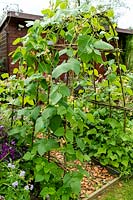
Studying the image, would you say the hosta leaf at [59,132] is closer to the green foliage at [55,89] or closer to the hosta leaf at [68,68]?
the green foliage at [55,89]

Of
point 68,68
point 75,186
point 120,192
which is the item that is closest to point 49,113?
point 68,68

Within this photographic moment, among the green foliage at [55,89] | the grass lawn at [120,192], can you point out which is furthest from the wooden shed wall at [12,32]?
the grass lawn at [120,192]

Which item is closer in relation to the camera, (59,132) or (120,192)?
(59,132)

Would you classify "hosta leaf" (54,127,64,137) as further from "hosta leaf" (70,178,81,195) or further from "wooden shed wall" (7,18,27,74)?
A: "wooden shed wall" (7,18,27,74)

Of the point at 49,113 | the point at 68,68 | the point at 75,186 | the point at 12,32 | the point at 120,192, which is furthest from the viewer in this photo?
the point at 12,32

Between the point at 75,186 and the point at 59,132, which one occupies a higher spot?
the point at 59,132

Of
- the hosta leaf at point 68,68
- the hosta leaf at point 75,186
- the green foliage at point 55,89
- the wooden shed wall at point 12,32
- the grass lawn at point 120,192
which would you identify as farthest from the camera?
the wooden shed wall at point 12,32

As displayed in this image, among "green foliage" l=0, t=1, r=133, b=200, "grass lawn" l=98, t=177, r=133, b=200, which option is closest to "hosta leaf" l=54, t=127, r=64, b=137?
"green foliage" l=0, t=1, r=133, b=200

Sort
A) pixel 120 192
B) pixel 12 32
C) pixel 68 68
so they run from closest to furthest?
pixel 68 68 < pixel 120 192 < pixel 12 32

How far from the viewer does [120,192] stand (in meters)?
2.60

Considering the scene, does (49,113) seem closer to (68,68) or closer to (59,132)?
(59,132)

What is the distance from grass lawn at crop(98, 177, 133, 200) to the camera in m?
2.50

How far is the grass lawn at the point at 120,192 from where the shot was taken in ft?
8.20

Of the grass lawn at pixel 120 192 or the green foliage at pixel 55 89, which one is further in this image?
the grass lawn at pixel 120 192
